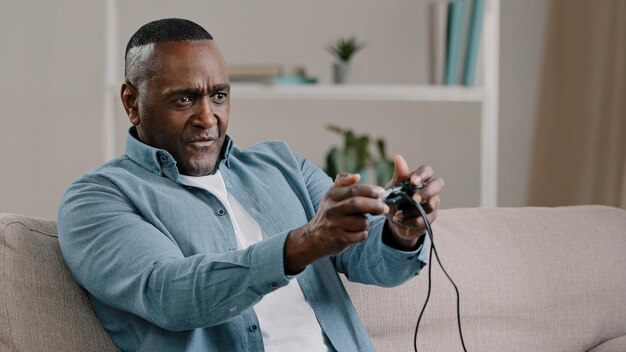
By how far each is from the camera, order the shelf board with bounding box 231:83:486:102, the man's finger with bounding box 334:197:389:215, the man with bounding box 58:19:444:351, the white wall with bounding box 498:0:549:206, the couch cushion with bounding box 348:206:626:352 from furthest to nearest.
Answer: the white wall with bounding box 498:0:549:206 < the shelf board with bounding box 231:83:486:102 < the couch cushion with bounding box 348:206:626:352 < the man with bounding box 58:19:444:351 < the man's finger with bounding box 334:197:389:215

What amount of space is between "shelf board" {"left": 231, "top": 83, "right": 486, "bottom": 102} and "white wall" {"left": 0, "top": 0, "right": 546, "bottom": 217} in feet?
1.49

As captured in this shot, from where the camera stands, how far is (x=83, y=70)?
3225 mm

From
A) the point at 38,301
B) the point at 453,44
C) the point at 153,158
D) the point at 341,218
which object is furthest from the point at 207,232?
the point at 453,44

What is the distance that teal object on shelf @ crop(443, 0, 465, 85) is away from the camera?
129 inches

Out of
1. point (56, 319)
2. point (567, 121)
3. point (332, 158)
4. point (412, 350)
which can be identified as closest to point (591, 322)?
point (412, 350)

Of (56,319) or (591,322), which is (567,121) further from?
(56,319)

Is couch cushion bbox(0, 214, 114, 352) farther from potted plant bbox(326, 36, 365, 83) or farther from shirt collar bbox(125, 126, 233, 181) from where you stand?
potted plant bbox(326, 36, 365, 83)

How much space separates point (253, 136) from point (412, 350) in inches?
77.3

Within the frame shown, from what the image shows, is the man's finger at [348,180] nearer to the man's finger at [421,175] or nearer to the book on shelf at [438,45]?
the man's finger at [421,175]

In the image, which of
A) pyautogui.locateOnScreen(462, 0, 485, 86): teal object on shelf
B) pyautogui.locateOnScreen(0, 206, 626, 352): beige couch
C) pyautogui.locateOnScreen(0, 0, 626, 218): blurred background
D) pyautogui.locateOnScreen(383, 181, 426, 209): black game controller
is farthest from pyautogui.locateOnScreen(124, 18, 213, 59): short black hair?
pyautogui.locateOnScreen(462, 0, 485, 86): teal object on shelf

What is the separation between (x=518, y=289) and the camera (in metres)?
1.90

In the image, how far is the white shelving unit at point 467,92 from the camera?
3.21m

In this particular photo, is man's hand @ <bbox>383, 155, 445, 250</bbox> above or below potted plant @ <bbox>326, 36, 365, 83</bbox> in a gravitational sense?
below

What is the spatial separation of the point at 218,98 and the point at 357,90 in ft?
5.40
